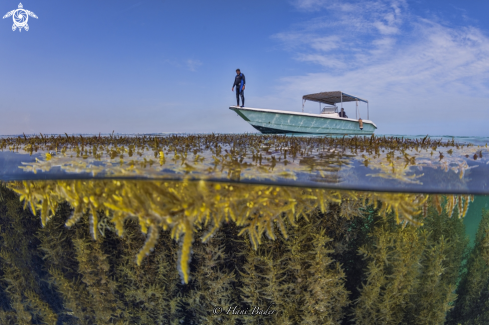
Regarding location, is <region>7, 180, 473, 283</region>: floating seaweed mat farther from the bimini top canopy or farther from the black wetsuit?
the bimini top canopy

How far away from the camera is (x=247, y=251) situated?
352 cm

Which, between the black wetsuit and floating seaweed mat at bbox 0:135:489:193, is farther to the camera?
Result: the black wetsuit

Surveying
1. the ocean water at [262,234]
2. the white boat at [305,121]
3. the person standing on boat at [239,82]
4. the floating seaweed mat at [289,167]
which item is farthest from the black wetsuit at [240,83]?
the floating seaweed mat at [289,167]

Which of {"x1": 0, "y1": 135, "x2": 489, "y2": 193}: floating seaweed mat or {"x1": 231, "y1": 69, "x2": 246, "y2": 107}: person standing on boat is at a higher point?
{"x1": 231, "y1": 69, "x2": 246, "y2": 107}: person standing on boat

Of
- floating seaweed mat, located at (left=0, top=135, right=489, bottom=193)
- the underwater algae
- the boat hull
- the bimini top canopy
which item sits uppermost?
the bimini top canopy

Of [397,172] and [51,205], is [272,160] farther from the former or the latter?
[51,205]

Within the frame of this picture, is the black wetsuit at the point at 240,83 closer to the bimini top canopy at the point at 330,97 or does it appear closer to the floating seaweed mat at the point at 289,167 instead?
the bimini top canopy at the point at 330,97

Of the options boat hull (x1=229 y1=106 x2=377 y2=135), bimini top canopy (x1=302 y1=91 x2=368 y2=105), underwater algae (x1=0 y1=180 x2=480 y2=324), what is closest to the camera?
underwater algae (x1=0 y1=180 x2=480 y2=324)

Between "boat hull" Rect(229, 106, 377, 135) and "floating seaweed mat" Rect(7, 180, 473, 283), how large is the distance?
949 cm

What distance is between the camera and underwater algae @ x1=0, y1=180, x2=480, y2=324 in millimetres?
3193

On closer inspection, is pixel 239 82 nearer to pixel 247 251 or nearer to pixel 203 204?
pixel 247 251

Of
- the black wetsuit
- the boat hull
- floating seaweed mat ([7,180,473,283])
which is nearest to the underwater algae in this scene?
floating seaweed mat ([7,180,473,283])

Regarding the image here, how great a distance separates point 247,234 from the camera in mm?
3543

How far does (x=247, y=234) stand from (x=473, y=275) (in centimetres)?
407
